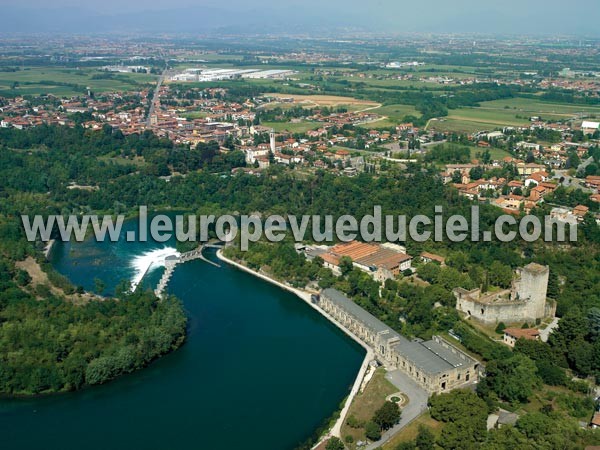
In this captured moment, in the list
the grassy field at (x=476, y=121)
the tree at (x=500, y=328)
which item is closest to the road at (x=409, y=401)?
the tree at (x=500, y=328)

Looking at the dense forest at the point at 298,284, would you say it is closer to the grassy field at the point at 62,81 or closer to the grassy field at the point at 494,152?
the grassy field at the point at 494,152

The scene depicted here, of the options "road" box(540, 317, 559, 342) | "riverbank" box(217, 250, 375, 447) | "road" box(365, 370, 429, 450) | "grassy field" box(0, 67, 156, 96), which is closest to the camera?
"road" box(365, 370, 429, 450)

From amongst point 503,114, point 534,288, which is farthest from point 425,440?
point 503,114

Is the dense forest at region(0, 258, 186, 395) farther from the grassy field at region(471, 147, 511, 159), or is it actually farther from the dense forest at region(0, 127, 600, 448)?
the grassy field at region(471, 147, 511, 159)

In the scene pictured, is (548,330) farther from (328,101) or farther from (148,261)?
(328,101)

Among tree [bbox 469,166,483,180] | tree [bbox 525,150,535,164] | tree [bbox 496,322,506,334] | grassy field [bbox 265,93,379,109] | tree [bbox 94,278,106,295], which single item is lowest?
tree [bbox 496,322,506,334]

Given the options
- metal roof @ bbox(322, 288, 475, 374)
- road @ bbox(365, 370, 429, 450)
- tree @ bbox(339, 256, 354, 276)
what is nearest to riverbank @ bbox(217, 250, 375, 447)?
metal roof @ bbox(322, 288, 475, 374)
